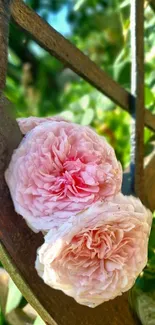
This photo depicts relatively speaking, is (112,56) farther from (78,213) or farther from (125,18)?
(78,213)

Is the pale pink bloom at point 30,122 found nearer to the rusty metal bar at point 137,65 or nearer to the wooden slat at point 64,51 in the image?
the wooden slat at point 64,51

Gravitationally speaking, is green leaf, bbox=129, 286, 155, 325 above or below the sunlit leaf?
below

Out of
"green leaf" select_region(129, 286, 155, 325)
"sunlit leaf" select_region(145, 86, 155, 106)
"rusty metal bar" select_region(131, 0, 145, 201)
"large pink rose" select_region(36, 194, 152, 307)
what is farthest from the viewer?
"sunlit leaf" select_region(145, 86, 155, 106)

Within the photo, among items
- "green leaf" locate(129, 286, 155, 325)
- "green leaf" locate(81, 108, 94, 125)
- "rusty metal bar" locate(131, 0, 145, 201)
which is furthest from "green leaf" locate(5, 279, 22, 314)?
"green leaf" locate(81, 108, 94, 125)

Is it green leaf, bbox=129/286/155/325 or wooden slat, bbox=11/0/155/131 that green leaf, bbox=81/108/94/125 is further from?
green leaf, bbox=129/286/155/325

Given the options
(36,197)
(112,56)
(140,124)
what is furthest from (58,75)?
(36,197)

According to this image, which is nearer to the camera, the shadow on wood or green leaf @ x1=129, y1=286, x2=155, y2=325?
the shadow on wood
